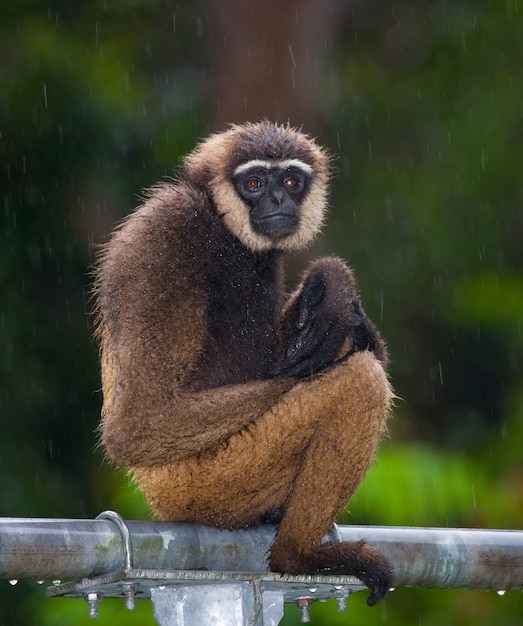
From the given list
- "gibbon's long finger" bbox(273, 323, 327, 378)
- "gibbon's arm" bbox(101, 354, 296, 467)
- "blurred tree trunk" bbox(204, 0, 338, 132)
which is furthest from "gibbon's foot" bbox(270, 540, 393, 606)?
"blurred tree trunk" bbox(204, 0, 338, 132)

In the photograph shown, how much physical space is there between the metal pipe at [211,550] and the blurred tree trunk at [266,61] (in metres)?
7.57

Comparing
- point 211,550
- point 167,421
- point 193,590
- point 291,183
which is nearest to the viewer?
point 193,590

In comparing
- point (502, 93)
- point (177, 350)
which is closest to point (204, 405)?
point (177, 350)

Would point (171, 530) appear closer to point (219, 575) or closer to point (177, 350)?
point (219, 575)

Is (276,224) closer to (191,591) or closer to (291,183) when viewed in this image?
(291,183)

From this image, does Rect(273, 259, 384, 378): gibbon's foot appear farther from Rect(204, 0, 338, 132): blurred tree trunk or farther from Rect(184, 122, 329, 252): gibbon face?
Rect(204, 0, 338, 132): blurred tree trunk

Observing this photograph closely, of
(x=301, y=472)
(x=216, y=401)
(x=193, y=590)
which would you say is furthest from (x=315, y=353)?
(x=193, y=590)

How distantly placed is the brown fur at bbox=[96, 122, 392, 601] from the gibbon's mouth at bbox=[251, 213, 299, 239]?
0.86 feet

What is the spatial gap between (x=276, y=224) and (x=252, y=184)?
0.31 m

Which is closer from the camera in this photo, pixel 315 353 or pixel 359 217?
pixel 315 353

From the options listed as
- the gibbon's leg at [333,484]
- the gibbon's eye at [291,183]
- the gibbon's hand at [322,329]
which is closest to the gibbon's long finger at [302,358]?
the gibbon's hand at [322,329]

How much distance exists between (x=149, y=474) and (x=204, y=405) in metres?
0.52

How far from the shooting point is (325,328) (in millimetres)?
6047

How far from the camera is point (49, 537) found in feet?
12.1
